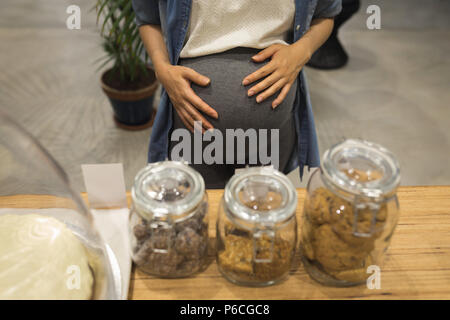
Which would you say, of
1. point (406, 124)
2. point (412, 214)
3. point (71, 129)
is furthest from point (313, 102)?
point (412, 214)

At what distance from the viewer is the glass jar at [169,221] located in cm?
70

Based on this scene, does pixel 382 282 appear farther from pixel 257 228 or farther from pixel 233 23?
pixel 233 23

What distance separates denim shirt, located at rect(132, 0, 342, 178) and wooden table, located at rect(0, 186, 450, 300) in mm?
531

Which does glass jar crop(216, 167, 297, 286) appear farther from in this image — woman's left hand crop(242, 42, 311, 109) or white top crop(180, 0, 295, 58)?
white top crop(180, 0, 295, 58)

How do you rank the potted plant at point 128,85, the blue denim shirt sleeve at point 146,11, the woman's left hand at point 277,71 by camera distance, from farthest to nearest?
1. the potted plant at point 128,85
2. the blue denim shirt sleeve at point 146,11
3. the woman's left hand at point 277,71

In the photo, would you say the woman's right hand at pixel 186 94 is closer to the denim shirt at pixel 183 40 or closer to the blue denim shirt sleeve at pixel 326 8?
the denim shirt at pixel 183 40

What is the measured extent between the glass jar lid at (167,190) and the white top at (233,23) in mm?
530

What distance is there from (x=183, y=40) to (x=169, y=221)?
0.71m

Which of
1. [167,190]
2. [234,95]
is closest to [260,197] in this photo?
[167,190]

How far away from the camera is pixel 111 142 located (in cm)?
258

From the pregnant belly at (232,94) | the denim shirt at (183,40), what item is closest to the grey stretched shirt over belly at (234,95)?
the pregnant belly at (232,94)

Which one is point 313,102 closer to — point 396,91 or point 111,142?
point 396,91

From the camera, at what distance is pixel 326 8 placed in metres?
1.31

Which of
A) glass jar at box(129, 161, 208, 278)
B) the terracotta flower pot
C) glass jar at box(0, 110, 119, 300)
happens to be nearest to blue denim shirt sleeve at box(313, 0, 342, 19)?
glass jar at box(129, 161, 208, 278)
